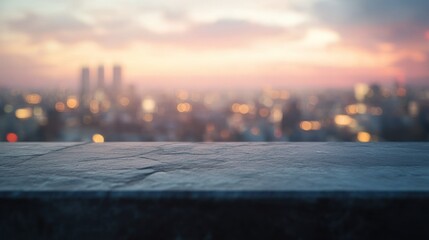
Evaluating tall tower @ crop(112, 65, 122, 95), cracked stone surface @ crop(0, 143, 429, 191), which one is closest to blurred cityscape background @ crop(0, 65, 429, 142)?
tall tower @ crop(112, 65, 122, 95)

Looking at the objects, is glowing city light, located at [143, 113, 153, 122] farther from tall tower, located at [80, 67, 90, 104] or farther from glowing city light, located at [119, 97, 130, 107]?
tall tower, located at [80, 67, 90, 104]

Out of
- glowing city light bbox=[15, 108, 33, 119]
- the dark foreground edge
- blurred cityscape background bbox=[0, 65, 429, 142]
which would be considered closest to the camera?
the dark foreground edge

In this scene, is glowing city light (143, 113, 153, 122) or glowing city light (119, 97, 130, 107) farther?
glowing city light (119, 97, 130, 107)

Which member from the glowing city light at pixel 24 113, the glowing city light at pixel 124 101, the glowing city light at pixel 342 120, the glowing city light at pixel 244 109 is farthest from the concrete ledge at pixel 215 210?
the glowing city light at pixel 244 109

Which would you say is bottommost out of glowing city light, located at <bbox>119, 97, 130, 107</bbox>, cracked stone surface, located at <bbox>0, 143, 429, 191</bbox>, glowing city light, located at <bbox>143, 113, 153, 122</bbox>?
glowing city light, located at <bbox>143, 113, 153, 122</bbox>

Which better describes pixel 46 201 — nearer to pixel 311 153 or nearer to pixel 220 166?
pixel 220 166

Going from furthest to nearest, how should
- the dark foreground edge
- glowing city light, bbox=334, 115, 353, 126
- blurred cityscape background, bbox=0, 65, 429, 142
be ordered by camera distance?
glowing city light, bbox=334, 115, 353, 126 → blurred cityscape background, bbox=0, 65, 429, 142 → the dark foreground edge

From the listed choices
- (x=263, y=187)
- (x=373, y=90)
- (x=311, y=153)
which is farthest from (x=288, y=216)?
(x=373, y=90)
